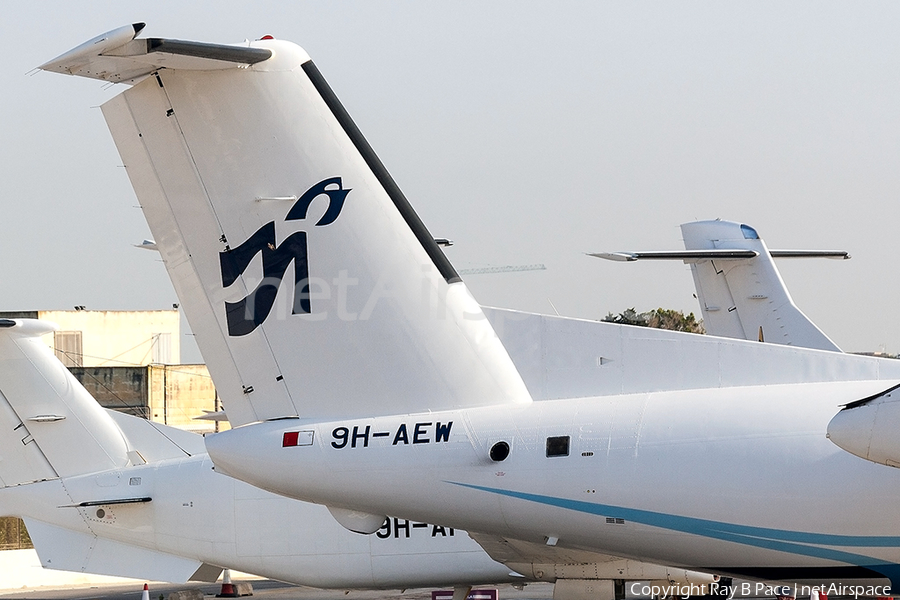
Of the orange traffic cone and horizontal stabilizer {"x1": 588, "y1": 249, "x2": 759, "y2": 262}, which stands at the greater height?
horizontal stabilizer {"x1": 588, "y1": 249, "x2": 759, "y2": 262}

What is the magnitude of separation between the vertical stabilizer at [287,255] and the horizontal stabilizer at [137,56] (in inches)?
7.9

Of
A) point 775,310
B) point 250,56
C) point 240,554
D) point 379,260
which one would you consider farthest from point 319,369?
point 775,310

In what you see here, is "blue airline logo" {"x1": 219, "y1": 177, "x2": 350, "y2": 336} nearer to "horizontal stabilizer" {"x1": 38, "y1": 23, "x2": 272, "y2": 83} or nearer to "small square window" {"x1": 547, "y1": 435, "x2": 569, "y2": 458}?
"horizontal stabilizer" {"x1": 38, "y1": 23, "x2": 272, "y2": 83}

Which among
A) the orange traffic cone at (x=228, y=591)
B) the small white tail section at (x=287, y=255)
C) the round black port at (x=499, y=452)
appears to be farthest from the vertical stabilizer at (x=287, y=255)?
the orange traffic cone at (x=228, y=591)

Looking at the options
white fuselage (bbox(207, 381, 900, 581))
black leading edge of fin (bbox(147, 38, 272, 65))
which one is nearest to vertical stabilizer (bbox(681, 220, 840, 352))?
white fuselage (bbox(207, 381, 900, 581))

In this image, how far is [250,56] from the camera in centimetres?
852

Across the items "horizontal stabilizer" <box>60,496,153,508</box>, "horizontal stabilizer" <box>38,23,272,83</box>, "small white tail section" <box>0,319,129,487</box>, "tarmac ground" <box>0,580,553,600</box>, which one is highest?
"horizontal stabilizer" <box>38,23,272,83</box>

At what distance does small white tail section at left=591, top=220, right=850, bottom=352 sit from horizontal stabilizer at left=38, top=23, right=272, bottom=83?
11919mm

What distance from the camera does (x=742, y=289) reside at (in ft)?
68.2

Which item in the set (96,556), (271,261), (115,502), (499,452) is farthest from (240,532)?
(499,452)

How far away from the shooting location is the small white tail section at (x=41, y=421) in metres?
15.0

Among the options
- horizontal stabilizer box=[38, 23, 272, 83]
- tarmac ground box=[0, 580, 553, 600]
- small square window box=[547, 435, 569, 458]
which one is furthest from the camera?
tarmac ground box=[0, 580, 553, 600]

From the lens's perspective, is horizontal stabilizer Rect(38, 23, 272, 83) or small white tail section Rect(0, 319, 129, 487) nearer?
horizontal stabilizer Rect(38, 23, 272, 83)

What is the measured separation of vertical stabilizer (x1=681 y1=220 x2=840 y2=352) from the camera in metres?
20.3
